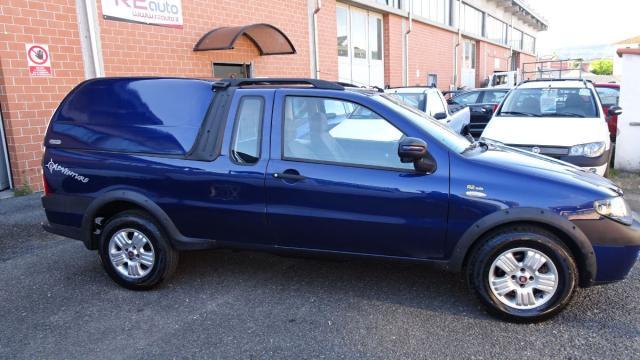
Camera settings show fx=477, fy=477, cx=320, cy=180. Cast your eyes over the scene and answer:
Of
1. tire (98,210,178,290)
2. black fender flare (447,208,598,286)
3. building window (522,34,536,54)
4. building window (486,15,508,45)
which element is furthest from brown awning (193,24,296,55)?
building window (522,34,536,54)

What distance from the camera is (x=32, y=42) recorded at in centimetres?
776

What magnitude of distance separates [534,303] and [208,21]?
9795 millimetres

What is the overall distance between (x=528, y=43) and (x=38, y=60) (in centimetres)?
5584

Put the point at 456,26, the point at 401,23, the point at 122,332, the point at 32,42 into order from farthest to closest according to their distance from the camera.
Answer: the point at 456,26 → the point at 401,23 → the point at 32,42 → the point at 122,332

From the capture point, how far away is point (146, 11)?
9.55m

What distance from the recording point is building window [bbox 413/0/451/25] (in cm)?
2316

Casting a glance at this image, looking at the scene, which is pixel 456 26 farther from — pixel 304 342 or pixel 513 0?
pixel 304 342

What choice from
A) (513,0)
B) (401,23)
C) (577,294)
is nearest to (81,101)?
(577,294)

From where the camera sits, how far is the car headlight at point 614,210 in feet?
10.7

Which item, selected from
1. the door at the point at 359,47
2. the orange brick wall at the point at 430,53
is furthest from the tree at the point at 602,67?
the door at the point at 359,47

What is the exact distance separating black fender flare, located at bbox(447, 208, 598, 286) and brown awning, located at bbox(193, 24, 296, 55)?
26.5ft

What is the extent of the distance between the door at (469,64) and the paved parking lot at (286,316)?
29318mm

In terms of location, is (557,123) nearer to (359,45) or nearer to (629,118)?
(629,118)

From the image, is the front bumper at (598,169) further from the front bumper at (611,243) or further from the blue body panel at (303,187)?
the front bumper at (611,243)
